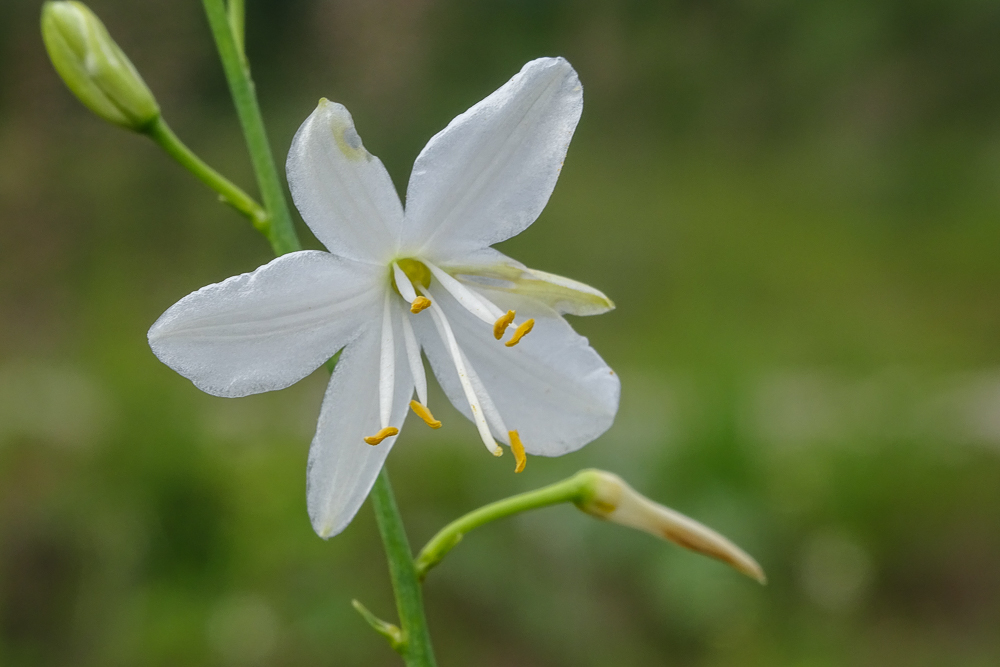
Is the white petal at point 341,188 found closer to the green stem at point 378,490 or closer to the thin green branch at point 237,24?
the green stem at point 378,490

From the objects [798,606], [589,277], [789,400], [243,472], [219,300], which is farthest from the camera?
[589,277]

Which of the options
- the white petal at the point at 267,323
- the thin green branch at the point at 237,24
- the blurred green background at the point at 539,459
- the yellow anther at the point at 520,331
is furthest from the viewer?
the blurred green background at the point at 539,459

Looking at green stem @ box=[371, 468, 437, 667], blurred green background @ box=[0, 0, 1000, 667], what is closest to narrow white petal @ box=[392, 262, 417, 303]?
green stem @ box=[371, 468, 437, 667]

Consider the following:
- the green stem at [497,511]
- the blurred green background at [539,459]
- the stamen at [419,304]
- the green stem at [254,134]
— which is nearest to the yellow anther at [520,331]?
the stamen at [419,304]

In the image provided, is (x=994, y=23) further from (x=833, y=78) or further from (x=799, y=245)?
(x=799, y=245)

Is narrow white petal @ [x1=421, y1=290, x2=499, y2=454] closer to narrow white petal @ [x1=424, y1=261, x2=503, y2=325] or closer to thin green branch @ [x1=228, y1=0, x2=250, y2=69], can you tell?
narrow white petal @ [x1=424, y1=261, x2=503, y2=325]

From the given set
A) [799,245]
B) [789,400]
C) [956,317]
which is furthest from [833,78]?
[789,400]
